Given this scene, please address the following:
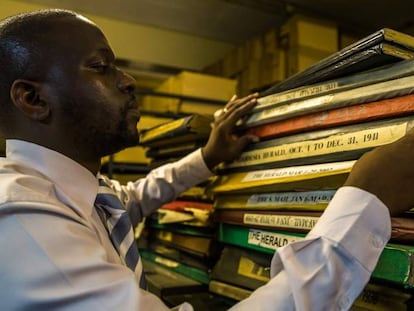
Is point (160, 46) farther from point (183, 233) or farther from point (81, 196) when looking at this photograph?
point (81, 196)

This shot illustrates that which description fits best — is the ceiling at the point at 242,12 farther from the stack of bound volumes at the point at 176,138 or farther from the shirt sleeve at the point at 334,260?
the shirt sleeve at the point at 334,260

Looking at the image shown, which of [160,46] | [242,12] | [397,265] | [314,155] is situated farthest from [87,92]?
[160,46]

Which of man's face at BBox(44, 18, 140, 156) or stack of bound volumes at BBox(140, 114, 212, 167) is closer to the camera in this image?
man's face at BBox(44, 18, 140, 156)

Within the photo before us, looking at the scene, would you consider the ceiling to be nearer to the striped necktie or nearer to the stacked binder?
the stacked binder

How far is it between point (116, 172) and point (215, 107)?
2.79 ft

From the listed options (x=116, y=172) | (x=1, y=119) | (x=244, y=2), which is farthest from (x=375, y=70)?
(x=244, y=2)

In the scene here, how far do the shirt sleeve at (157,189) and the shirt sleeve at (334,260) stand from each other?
708mm

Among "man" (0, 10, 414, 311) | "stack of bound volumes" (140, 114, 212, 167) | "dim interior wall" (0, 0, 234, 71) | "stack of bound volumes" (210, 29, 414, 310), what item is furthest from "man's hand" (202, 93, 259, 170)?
"dim interior wall" (0, 0, 234, 71)

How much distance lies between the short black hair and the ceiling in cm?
201

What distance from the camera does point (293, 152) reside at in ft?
2.77

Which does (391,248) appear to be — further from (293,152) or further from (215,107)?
(215,107)

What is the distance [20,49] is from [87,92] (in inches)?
5.7

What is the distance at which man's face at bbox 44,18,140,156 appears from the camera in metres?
0.76

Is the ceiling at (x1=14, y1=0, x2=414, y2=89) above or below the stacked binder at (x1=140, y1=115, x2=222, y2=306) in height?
above
